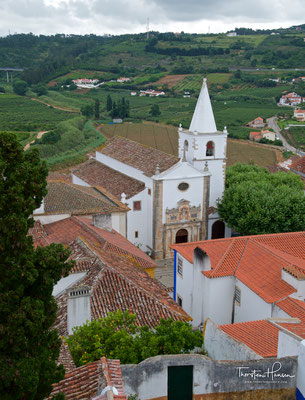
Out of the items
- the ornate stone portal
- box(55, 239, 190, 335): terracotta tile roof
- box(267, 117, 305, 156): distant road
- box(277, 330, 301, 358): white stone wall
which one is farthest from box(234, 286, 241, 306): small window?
box(267, 117, 305, 156): distant road

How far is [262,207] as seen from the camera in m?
29.6

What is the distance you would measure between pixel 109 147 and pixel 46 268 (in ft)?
102

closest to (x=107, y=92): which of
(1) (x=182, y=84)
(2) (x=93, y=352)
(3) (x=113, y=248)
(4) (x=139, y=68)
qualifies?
(1) (x=182, y=84)

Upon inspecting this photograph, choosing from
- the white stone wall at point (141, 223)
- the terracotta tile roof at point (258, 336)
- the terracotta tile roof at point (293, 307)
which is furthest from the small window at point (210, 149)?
the terracotta tile roof at point (258, 336)

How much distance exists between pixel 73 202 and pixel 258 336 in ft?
49.0

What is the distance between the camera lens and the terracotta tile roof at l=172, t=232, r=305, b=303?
59.4 ft

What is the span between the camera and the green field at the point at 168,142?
66562mm

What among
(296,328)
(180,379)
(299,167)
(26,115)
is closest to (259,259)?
(296,328)

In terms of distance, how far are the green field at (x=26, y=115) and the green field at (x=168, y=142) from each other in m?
10.5

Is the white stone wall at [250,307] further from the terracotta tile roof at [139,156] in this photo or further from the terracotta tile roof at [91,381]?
the terracotta tile roof at [139,156]

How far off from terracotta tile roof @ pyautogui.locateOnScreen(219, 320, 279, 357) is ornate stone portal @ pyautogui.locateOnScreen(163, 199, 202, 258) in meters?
17.6

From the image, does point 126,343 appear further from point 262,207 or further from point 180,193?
point 180,193

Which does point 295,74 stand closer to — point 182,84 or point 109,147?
point 182,84

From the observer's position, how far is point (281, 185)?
108ft
